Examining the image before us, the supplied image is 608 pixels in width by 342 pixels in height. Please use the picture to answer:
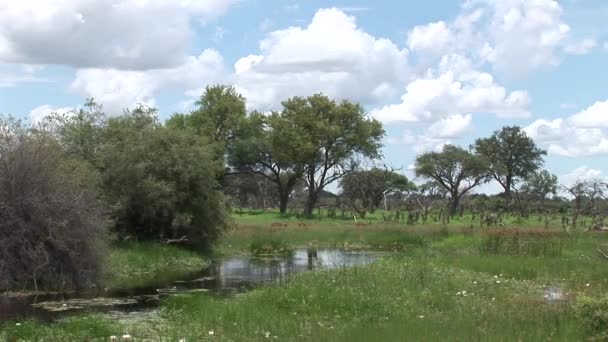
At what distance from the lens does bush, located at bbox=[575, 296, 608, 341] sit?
13.4 metres

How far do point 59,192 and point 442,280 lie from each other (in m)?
12.9

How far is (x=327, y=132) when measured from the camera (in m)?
85.1

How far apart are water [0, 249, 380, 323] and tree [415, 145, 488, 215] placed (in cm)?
6384

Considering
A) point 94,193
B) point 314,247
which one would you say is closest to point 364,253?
point 314,247

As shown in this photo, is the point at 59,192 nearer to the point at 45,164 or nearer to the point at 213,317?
the point at 45,164

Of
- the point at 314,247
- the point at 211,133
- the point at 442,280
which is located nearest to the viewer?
the point at 442,280

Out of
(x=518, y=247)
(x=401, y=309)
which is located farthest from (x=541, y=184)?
(x=401, y=309)

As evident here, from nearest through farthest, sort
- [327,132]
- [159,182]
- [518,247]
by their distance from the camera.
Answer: [518,247] < [159,182] < [327,132]

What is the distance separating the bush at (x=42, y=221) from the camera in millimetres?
24438

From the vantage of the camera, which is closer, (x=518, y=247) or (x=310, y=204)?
(x=518, y=247)

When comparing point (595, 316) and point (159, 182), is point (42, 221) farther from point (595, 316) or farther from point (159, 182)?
point (595, 316)

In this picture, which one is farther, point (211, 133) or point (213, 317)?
point (211, 133)

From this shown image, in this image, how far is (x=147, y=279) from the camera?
30469mm

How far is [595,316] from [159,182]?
26.6 metres
